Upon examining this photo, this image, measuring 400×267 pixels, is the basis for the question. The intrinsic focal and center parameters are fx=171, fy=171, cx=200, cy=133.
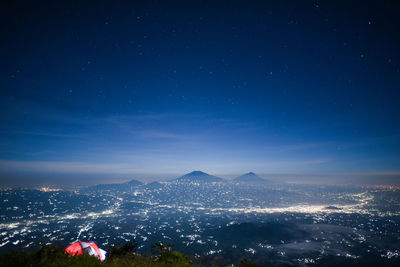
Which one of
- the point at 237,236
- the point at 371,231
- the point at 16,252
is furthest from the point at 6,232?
the point at 371,231

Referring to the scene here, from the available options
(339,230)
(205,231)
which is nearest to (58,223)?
(205,231)

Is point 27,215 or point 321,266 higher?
point 321,266

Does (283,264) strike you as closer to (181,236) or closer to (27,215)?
(181,236)

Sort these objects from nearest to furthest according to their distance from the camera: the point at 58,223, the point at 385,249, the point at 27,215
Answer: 1. the point at 385,249
2. the point at 58,223
3. the point at 27,215

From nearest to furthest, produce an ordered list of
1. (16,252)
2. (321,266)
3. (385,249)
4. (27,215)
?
(16,252), (321,266), (385,249), (27,215)

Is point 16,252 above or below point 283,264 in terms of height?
above

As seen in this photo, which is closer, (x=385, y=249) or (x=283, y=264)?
(x=283, y=264)

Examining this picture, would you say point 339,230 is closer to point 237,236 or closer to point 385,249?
point 385,249

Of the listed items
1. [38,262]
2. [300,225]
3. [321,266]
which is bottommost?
[300,225]

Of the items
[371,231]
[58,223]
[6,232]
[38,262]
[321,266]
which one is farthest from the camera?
[58,223]
